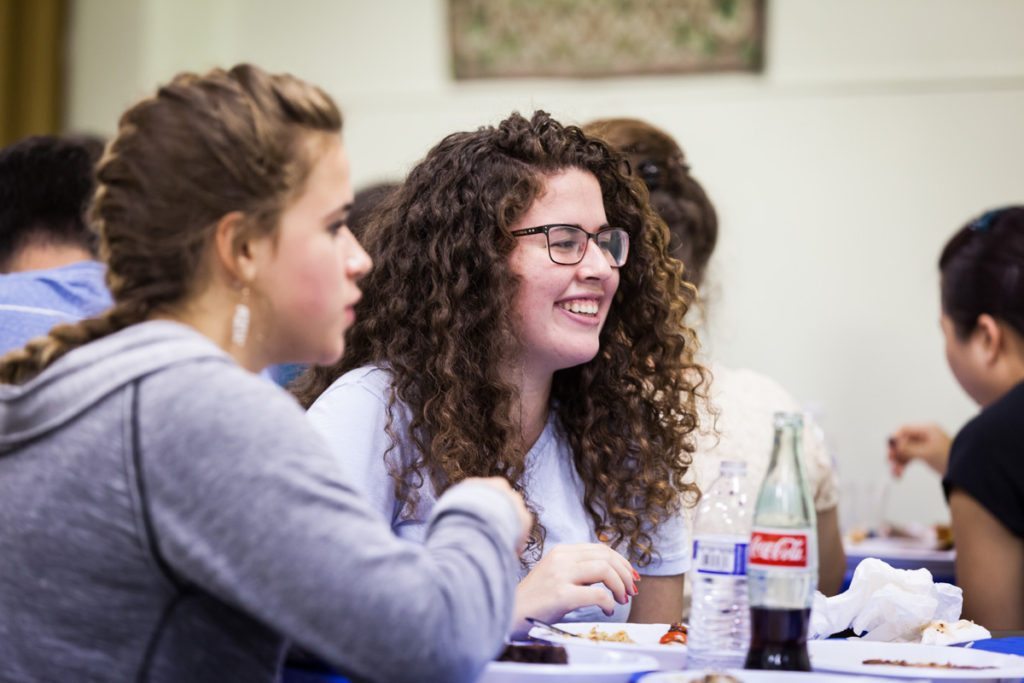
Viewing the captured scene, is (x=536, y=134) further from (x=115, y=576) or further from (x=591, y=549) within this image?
(x=115, y=576)

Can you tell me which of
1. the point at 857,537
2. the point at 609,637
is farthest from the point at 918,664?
the point at 857,537

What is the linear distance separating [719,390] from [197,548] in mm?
1761

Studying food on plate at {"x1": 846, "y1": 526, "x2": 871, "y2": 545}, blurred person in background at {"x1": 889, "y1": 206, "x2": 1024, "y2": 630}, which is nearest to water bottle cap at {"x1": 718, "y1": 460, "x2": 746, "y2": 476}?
blurred person in background at {"x1": 889, "y1": 206, "x2": 1024, "y2": 630}

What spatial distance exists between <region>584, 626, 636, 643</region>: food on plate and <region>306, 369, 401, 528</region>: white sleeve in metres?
0.41

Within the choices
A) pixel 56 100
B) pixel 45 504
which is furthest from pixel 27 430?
pixel 56 100

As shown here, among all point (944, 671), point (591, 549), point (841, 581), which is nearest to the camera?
point (944, 671)

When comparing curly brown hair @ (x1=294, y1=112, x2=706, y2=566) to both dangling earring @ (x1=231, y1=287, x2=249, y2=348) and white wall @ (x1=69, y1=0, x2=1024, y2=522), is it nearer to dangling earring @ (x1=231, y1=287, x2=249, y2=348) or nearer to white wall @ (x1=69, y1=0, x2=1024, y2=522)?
dangling earring @ (x1=231, y1=287, x2=249, y2=348)

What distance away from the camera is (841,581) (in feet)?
8.63

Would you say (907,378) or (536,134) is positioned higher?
(536,134)

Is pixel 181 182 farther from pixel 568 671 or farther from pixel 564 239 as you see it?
pixel 564 239

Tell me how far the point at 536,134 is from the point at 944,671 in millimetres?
1026

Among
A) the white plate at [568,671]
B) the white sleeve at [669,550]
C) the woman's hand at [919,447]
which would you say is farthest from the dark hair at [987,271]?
the white plate at [568,671]

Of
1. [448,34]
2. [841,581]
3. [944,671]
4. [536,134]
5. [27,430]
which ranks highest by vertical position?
[448,34]

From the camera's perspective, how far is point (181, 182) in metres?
1.17
